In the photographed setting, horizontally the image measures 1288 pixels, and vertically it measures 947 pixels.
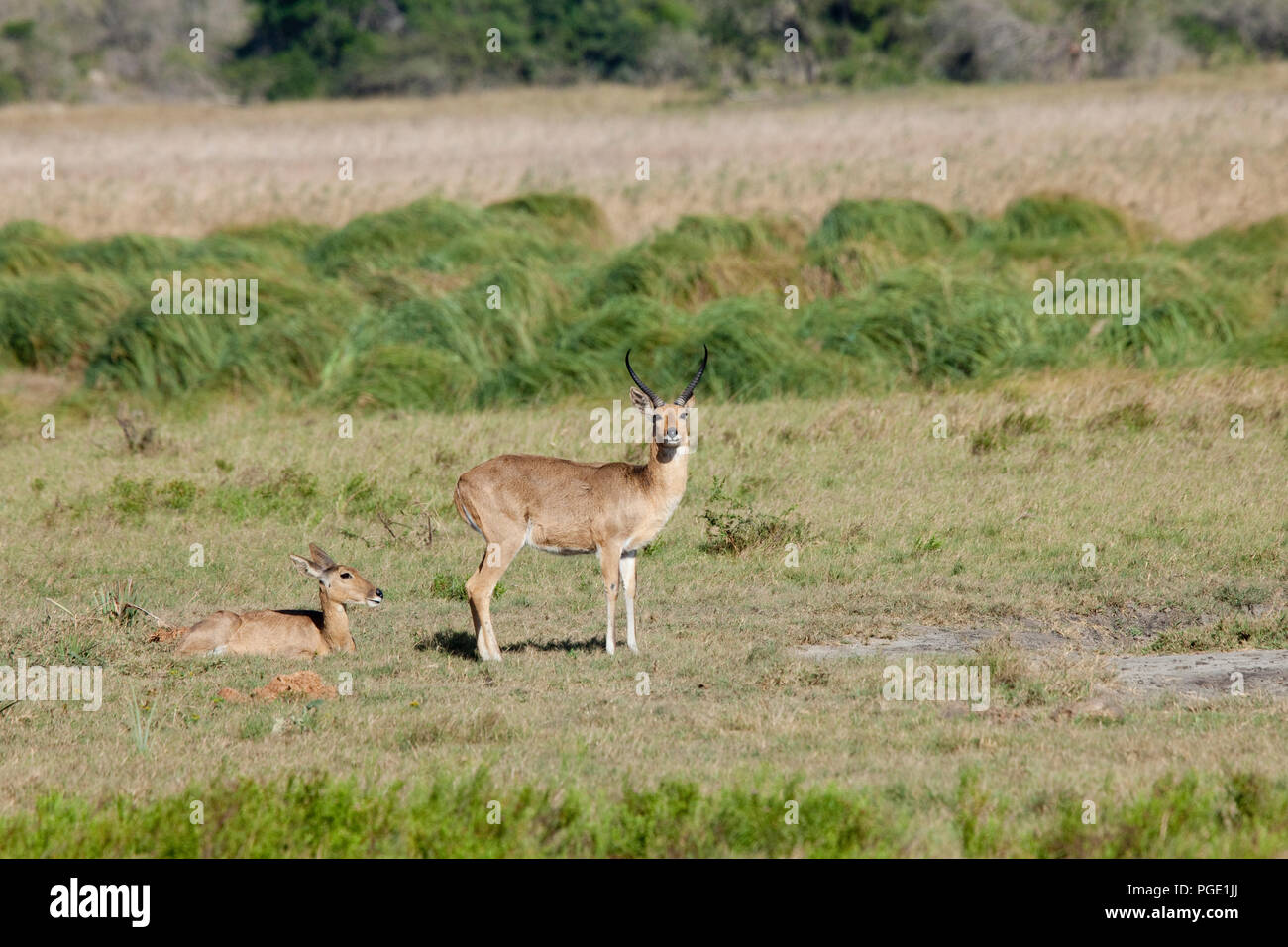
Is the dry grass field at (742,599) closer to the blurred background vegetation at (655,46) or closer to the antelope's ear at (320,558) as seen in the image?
the antelope's ear at (320,558)

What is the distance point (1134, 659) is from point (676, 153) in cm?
3111

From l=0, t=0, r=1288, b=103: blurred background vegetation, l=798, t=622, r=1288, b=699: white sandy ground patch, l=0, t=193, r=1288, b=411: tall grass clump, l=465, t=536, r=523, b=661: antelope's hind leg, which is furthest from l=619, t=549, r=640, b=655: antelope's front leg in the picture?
l=0, t=0, r=1288, b=103: blurred background vegetation

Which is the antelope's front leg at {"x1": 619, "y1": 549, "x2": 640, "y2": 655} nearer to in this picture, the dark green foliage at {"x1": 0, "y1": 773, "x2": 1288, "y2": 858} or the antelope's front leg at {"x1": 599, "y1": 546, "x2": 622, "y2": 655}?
the antelope's front leg at {"x1": 599, "y1": 546, "x2": 622, "y2": 655}

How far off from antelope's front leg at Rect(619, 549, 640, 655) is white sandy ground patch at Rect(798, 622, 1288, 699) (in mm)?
953

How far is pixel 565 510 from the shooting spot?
885cm

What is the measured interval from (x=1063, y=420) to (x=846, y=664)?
678 centimetres

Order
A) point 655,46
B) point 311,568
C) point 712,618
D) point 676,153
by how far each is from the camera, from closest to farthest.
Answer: point 311,568 → point 712,618 → point 676,153 → point 655,46

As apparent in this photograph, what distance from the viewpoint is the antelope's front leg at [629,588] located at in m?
8.87

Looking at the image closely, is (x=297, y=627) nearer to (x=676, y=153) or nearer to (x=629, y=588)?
(x=629, y=588)

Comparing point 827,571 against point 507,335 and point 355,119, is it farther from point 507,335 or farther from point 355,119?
point 355,119

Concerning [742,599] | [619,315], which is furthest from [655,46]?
[742,599]

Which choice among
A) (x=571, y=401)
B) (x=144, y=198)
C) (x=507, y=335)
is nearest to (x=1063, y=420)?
(x=571, y=401)

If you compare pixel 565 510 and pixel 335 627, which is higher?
pixel 565 510

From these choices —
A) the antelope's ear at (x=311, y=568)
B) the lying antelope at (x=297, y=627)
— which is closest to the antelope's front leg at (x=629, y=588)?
the lying antelope at (x=297, y=627)
